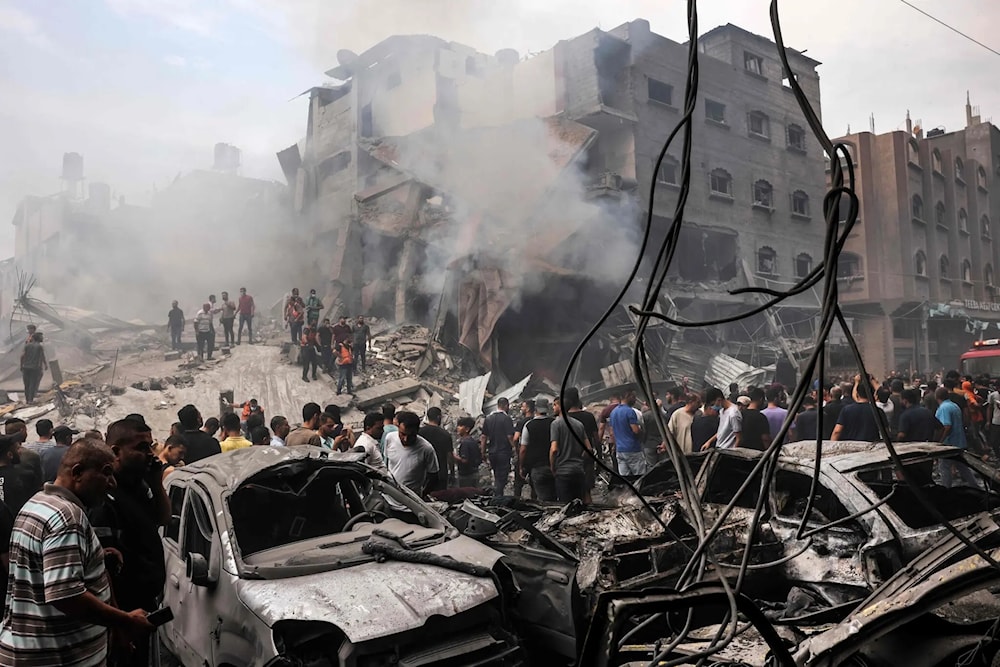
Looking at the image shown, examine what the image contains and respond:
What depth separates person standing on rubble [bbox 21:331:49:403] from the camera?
14734mm

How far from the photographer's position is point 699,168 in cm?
2436

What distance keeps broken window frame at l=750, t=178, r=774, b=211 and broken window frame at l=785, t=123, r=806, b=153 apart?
2361 millimetres

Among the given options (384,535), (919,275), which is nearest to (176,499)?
(384,535)

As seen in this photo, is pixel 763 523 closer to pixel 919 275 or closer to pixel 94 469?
pixel 94 469

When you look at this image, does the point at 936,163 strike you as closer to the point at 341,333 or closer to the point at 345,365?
the point at 341,333

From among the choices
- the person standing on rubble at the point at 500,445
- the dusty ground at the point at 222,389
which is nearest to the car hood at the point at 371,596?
the person standing on rubble at the point at 500,445

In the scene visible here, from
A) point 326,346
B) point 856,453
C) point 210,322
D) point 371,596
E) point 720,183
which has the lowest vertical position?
point 371,596

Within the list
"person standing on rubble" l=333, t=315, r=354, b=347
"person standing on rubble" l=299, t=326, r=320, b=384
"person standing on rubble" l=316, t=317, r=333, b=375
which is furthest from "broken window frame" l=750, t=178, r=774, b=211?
"person standing on rubble" l=299, t=326, r=320, b=384

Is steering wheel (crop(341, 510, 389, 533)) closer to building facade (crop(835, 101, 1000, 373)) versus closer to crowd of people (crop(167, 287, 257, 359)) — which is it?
crowd of people (crop(167, 287, 257, 359))

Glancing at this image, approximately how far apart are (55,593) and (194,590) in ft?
4.70

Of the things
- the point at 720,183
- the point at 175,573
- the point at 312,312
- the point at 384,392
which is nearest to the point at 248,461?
the point at 175,573

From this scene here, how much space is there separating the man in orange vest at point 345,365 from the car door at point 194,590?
11482 mm

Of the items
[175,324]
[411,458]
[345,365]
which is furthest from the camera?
[175,324]

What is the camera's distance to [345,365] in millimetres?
15852
